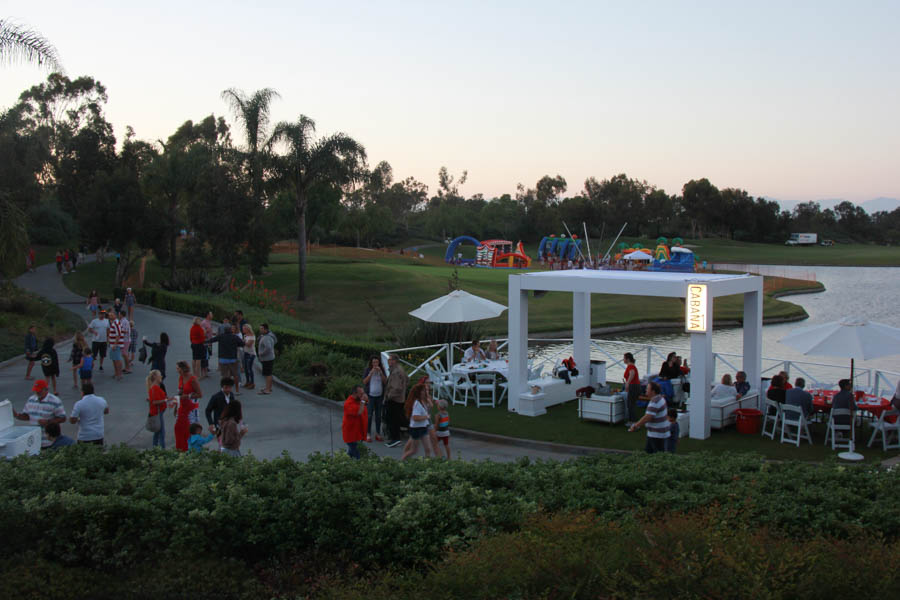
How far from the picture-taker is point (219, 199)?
121 feet

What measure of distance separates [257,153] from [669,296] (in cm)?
2816

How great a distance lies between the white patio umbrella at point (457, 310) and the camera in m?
17.2

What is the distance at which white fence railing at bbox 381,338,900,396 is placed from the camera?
1580 cm

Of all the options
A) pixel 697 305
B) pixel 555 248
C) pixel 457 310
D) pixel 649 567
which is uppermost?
pixel 555 248

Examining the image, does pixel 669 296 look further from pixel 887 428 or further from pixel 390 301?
pixel 390 301

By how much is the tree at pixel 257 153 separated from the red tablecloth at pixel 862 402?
97.0ft

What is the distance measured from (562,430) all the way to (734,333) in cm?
2296

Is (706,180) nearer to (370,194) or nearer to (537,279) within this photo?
(370,194)

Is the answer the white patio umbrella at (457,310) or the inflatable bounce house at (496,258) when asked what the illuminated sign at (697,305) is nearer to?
the white patio umbrella at (457,310)

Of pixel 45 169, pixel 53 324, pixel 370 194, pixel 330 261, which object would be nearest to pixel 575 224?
pixel 370 194

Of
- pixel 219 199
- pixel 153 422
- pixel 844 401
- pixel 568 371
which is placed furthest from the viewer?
pixel 219 199

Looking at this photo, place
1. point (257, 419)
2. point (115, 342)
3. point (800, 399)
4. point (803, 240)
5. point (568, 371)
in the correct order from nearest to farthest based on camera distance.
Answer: point (800, 399)
point (257, 419)
point (568, 371)
point (115, 342)
point (803, 240)

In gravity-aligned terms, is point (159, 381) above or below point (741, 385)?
above

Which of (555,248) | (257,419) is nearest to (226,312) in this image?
(257,419)
